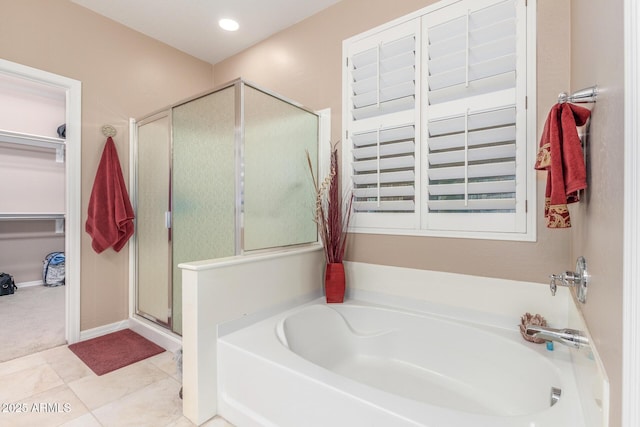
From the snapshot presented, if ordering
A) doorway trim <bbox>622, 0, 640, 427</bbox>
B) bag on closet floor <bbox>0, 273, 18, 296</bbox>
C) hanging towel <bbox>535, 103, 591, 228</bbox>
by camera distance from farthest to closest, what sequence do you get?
bag on closet floor <bbox>0, 273, 18, 296</bbox> < hanging towel <bbox>535, 103, 591, 228</bbox> < doorway trim <bbox>622, 0, 640, 427</bbox>

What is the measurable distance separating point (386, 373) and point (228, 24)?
2933 mm

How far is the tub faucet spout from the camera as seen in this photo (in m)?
1.05

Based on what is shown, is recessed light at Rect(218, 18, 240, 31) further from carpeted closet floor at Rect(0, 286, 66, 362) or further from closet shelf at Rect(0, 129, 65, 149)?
Result: carpeted closet floor at Rect(0, 286, 66, 362)

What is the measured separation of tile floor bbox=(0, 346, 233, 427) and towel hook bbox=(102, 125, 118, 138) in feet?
5.65

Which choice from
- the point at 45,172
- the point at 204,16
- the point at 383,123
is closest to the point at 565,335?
the point at 383,123

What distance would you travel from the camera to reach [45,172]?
162 inches

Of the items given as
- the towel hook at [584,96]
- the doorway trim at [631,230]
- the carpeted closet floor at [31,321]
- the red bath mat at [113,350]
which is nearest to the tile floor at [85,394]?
the red bath mat at [113,350]

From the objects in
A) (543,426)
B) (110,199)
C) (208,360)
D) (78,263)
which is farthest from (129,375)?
(543,426)

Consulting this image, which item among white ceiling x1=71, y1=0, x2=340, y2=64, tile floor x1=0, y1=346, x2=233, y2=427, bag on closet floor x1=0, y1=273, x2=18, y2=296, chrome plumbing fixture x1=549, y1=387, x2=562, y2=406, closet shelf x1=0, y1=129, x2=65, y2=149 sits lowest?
tile floor x1=0, y1=346, x2=233, y2=427

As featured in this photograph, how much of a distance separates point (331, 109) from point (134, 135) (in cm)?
177

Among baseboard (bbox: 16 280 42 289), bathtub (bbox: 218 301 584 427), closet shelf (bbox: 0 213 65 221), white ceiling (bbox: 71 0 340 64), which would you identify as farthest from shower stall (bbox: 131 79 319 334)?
baseboard (bbox: 16 280 42 289)

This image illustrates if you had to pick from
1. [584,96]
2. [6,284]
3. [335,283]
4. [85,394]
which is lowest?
[85,394]

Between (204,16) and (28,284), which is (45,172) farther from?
(204,16)

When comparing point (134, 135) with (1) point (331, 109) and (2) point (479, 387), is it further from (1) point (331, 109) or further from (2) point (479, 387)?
(2) point (479, 387)
